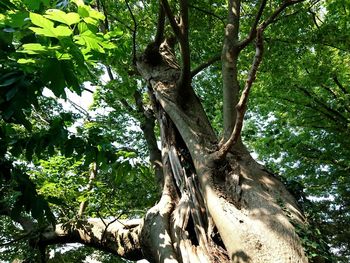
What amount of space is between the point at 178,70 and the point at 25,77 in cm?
411

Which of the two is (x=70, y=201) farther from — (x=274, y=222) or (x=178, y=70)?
(x=274, y=222)

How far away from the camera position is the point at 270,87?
879 centimetres

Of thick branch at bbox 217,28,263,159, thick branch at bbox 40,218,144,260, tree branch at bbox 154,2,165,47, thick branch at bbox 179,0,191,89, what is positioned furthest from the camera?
tree branch at bbox 154,2,165,47

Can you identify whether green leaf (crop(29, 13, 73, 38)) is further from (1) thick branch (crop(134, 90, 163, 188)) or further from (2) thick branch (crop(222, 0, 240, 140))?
(1) thick branch (crop(134, 90, 163, 188))

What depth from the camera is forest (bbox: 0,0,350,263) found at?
171 cm

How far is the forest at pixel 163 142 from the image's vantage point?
1.71 m

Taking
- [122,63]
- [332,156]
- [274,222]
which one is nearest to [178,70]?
[122,63]

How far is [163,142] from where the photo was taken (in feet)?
15.7

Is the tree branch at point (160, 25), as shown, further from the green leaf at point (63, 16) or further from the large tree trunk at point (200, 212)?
the green leaf at point (63, 16)

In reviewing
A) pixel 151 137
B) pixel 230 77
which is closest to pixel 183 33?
pixel 230 77

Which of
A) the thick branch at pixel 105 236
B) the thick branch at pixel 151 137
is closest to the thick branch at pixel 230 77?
the thick branch at pixel 105 236

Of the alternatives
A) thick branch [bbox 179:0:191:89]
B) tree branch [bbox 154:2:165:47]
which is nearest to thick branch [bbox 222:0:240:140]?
thick branch [bbox 179:0:191:89]

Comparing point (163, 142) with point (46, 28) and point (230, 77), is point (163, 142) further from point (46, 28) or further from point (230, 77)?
point (46, 28)

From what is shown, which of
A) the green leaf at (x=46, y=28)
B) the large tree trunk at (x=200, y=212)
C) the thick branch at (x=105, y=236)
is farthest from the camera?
the thick branch at (x=105, y=236)
